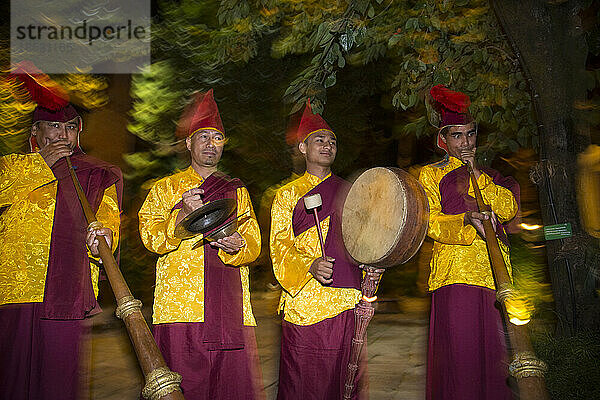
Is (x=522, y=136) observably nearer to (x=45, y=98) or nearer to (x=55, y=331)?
(x=45, y=98)

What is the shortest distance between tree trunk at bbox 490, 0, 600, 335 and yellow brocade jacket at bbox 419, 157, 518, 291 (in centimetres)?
89

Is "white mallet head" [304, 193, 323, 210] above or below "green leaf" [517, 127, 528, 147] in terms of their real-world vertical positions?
below

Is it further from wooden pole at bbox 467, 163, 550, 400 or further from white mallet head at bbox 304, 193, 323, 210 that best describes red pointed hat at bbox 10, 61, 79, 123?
wooden pole at bbox 467, 163, 550, 400

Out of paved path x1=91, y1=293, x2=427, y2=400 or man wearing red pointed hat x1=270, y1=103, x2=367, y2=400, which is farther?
paved path x1=91, y1=293, x2=427, y2=400

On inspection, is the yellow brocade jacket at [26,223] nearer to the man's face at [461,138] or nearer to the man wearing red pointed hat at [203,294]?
the man wearing red pointed hat at [203,294]

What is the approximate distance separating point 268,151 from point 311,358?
5692mm

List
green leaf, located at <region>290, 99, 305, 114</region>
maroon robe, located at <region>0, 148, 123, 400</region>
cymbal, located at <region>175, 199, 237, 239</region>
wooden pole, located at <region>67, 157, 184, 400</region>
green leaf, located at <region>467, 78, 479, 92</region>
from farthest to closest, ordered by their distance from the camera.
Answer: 1. green leaf, located at <region>467, 78, 479, 92</region>
2. green leaf, located at <region>290, 99, 305, 114</region>
3. maroon robe, located at <region>0, 148, 123, 400</region>
4. cymbal, located at <region>175, 199, 237, 239</region>
5. wooden pole, located at <region>67, 157, 184, 400</region>

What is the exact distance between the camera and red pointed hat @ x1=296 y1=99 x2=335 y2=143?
148 inches

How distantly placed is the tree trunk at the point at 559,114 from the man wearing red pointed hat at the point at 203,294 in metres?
2.34

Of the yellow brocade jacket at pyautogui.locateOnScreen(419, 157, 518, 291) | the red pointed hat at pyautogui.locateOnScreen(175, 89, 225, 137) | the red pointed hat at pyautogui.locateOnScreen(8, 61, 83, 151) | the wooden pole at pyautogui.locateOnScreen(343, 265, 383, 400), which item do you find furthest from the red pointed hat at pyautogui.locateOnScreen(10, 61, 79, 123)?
the yellow brocade jacket at pyautogui.locateOnScreen(419, 157, 518, 291)

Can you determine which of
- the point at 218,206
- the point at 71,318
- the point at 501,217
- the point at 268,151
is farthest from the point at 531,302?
the point at 268,151

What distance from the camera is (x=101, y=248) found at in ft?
9.37

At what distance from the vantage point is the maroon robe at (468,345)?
3.51 meters

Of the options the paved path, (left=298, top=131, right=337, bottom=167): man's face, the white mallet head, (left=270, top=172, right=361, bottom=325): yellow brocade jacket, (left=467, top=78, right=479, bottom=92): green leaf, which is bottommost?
the paved path
